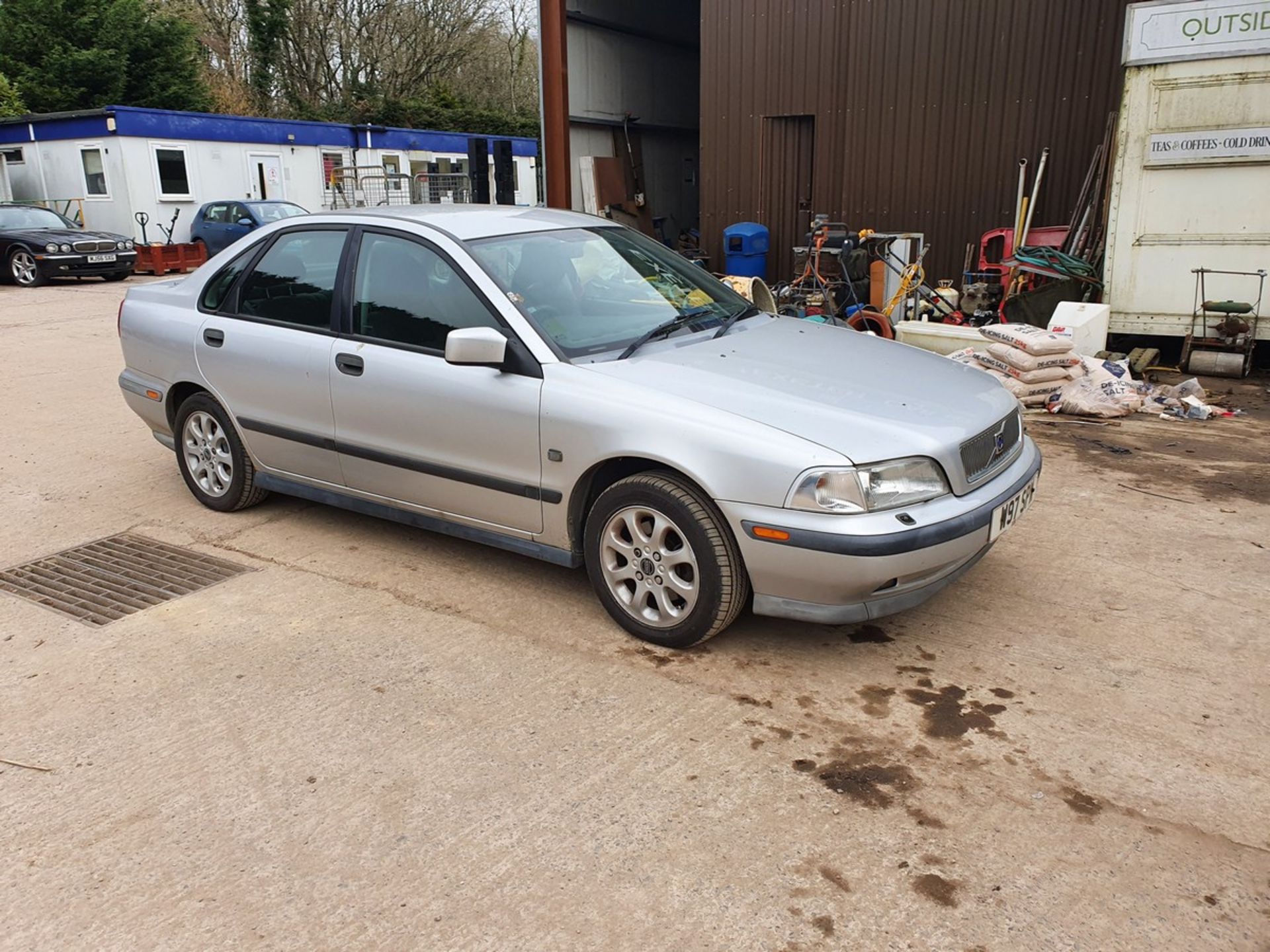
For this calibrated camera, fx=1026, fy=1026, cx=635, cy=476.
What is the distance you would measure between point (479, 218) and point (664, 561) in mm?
1941

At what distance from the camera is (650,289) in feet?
15.2

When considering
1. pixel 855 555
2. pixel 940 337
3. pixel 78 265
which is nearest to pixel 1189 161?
pixel 940 337

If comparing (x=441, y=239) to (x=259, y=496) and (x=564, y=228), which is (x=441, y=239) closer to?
(x=564, y=228)

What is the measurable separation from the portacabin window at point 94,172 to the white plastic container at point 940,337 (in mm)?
20009

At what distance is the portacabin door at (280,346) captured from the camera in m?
4.71

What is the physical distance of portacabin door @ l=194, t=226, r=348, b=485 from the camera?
4.71 meters

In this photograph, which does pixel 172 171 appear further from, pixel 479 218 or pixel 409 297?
pixel 409 297

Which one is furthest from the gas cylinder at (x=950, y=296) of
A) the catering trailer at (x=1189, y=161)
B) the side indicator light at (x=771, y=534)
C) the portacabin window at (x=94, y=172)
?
the portacabin window at (x=94, y=172)

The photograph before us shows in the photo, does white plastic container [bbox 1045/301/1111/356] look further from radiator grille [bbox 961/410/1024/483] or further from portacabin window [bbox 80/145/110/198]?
portacabin window [bbox 80/145/110/198]

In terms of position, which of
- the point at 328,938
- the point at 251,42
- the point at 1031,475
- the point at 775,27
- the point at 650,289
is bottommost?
the point at 328,938

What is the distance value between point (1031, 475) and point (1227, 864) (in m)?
1.80

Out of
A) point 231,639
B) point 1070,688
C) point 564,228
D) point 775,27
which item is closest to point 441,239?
point 564,228

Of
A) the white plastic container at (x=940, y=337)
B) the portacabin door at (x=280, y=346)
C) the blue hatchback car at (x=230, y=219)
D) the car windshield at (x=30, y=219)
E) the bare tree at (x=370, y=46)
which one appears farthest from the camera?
the bare tree at (x=370, y=46)

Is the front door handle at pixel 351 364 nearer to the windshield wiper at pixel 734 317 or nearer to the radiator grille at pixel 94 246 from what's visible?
the windshield wiper at pixel 734 317
